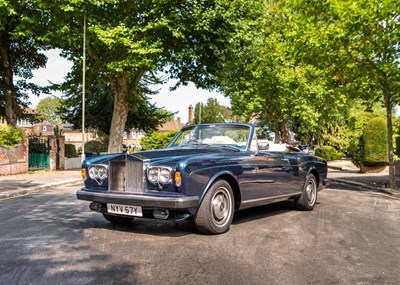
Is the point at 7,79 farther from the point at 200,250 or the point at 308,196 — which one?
the point at 200,250

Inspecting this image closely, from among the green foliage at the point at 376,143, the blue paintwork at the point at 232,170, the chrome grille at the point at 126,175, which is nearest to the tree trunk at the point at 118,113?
the green foliage at the point at 376,143

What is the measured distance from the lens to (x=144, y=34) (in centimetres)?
1880

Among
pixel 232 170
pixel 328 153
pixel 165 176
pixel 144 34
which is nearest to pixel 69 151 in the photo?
pixel 144 34

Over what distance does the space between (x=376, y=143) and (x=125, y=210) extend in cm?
1819

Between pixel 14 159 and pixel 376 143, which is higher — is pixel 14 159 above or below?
below

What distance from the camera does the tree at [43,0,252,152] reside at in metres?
17.5

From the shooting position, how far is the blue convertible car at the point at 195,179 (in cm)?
505

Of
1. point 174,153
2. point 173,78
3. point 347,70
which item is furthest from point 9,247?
point 173,78

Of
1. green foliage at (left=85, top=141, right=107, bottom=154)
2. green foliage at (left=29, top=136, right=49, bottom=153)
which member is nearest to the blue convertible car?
green foliage at (left=29, top=136, right=49, bottom=153)

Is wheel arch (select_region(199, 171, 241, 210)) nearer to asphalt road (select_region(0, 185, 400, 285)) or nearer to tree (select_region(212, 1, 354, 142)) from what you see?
asphalt road (select_region(0, 185, 400, 285))

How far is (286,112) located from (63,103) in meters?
17.7

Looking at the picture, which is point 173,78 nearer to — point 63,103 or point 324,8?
point 324,8

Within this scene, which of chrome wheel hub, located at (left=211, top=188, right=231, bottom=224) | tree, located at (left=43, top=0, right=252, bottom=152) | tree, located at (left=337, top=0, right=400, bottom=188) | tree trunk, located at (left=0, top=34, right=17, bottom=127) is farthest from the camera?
tree trunk, located at (left=0, top=34, right=17, bottom=127)

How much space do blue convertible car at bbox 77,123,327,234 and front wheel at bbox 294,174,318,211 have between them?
0.80 meters
